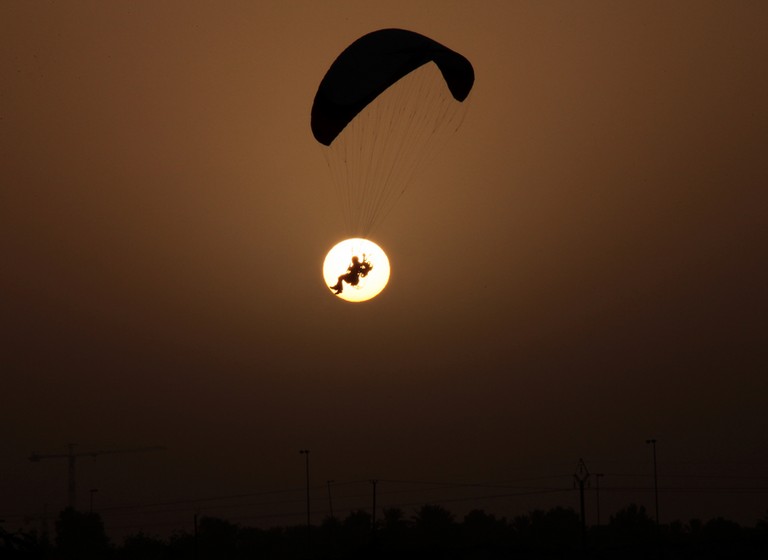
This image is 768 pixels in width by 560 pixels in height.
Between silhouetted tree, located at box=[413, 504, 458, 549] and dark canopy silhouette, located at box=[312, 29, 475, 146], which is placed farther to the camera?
silhouetted tree, located at box=[413, 504, 458, 549]

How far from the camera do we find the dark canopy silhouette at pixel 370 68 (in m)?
45.1

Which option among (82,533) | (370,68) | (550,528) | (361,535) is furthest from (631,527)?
(370,68)

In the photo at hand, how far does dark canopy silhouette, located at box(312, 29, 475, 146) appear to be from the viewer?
4509 cm

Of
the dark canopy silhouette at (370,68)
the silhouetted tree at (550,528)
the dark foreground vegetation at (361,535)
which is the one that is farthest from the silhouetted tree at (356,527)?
the dark canopy silhouette at (370,68)

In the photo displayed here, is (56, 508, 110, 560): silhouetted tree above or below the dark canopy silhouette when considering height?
below

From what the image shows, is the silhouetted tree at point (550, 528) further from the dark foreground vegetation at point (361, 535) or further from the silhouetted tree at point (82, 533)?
the silhouetted tree at point (82, 533)

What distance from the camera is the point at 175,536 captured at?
548ft

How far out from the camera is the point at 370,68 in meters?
45.4

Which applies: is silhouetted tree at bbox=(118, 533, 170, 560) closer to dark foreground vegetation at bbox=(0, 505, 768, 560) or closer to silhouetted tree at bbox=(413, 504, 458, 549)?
dark foreground vegetation at bbox=(0, 505, 768, 560)

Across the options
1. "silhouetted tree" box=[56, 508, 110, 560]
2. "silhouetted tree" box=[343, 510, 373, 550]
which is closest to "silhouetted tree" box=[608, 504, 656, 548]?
"silhouetted tree" box=[343, 510, 373, 550]

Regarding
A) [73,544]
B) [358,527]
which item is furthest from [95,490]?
[358,527]

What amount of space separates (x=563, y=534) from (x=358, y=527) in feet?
117

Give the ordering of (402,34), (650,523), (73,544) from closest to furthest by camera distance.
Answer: (402,34) < (73,544) < (650,523)

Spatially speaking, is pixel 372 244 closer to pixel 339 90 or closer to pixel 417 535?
pixel 339 90
